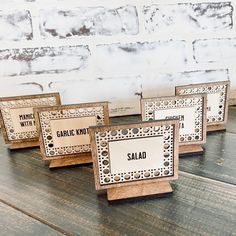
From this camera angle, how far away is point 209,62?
39.4 inches

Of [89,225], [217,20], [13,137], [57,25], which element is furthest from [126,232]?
[217,20]

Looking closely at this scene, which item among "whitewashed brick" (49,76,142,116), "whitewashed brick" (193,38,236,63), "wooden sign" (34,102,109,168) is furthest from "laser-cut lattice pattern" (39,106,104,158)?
"whitewashed brick" (193,38,236,63)

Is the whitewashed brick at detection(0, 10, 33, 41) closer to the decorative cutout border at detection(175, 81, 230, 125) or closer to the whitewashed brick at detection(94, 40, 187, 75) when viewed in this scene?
the whitewashed brick at detection(94, 40, 187, 75)

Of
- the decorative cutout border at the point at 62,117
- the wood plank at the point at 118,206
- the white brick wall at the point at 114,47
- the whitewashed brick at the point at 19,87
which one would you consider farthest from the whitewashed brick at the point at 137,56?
the wood plank at the point at 118,206

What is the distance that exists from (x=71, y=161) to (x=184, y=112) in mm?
304

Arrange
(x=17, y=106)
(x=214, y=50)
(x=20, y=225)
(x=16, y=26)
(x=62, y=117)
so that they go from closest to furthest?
(x=20, y=225), (x=62, y=117), (x=17, y=106), (x=16, y=26), (x=214, y=50)

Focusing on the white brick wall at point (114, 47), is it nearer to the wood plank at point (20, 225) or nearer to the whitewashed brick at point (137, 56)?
the whitewashed brick at point (137, 56)

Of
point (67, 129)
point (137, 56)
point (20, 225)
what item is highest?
point (137, 56)

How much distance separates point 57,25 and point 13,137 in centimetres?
38

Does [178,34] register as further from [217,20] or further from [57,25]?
[57,25]

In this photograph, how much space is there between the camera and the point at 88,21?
0.90m

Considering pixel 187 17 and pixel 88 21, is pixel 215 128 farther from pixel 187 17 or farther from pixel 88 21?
pixel 88 21

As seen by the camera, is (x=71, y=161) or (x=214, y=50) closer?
(x=71, y=161)

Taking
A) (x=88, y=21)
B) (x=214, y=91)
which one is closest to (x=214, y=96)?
(x=214, y=91)
